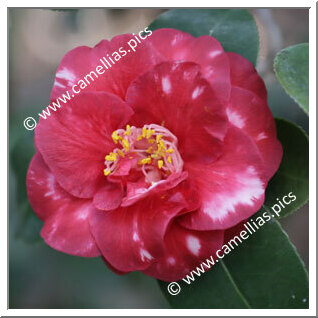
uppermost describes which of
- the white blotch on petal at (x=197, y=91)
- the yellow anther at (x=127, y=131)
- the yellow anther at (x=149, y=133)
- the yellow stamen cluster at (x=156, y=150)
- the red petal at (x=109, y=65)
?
the red petal at (x=109, y=65)

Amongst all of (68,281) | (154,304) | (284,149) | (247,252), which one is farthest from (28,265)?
(284,149)

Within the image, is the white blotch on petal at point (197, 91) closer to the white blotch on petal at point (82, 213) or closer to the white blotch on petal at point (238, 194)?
the white blotch on petal at point (238, 194)

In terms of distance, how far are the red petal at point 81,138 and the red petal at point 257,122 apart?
21 cm

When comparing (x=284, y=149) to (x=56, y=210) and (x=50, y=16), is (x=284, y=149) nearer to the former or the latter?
(x=56, y=210)

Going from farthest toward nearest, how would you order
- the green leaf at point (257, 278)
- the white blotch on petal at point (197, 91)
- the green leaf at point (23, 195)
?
the green leaf at point (23, 195) → the green leaf at point (257, 278) → the white blotch on petal at point (197, 91)

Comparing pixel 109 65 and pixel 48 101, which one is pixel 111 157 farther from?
pixel 48 101

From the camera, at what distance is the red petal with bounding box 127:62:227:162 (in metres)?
0.79

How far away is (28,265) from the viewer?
47.2 inches

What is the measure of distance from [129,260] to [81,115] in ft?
0.96

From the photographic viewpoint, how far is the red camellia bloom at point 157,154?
80 cm

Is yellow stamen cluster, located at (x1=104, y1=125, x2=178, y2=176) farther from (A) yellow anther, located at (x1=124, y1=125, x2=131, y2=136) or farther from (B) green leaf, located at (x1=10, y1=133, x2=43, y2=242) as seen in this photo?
(B) green leaf, located at (x1=10, y1=133, x2=43, y2=242)

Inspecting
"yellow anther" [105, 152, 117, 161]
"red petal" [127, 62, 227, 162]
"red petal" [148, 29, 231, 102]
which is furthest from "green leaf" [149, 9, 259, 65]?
"yellow anther" [105, 152, 117, 161]

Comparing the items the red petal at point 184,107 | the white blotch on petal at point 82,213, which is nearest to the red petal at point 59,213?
the white blotch on petal at point 82,213

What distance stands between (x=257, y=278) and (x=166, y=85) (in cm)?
45
